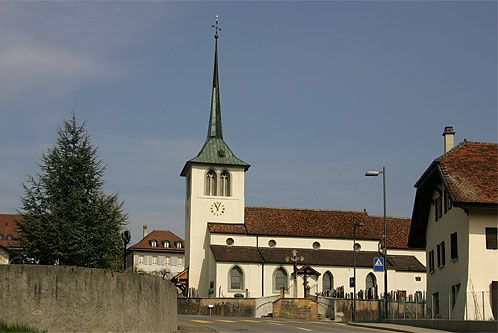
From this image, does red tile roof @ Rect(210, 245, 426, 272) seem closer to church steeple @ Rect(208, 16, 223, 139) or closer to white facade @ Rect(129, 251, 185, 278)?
church steeple @ Rect(208, 16, 223, 139)

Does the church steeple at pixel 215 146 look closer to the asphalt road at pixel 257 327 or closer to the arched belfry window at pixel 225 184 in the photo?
the arched belfry window at pixel 225 184

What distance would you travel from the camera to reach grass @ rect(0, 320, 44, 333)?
1836 centimetres

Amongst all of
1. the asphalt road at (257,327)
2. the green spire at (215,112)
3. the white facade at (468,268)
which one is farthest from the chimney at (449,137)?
the green spire at (215,112)

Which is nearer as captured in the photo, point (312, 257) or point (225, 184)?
point (312, 257)

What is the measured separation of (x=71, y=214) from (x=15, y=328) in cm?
1463

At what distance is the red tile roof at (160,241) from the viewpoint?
453 feet

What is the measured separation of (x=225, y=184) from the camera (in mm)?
89312

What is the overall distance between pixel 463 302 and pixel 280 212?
52.2m

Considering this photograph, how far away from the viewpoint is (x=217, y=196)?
290ft

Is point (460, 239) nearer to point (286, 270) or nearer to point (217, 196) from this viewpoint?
point (286, 270)

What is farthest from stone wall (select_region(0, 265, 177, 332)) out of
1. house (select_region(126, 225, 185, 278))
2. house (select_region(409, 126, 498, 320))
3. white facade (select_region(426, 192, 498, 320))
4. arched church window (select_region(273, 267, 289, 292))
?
house (select_region(126, 225, 185, 278))

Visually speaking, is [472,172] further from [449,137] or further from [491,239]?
[449,137]

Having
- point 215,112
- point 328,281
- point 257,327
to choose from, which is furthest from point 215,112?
point 257,327

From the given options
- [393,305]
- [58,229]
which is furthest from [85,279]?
[393,305]
